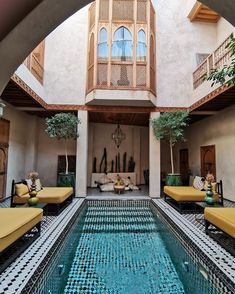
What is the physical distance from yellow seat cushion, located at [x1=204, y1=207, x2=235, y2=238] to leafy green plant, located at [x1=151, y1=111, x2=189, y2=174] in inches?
148

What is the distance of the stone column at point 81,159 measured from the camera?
7.55 metres

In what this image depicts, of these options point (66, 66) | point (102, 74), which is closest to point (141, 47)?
point (102, 74)

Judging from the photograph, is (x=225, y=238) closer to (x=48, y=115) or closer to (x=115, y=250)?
(x=115, y=250)

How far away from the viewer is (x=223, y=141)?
7258mm

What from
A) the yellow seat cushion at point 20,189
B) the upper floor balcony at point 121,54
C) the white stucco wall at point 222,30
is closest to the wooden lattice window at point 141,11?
the upper floor balcony at point 121,54

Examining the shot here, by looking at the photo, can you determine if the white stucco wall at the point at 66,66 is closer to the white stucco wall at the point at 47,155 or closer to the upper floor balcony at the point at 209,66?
the white stucco wall at the point at 47,155

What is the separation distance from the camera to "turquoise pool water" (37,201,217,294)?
2504 millimetres

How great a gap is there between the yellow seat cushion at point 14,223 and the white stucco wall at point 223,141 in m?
6.02

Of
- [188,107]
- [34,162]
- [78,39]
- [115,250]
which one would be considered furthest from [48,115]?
[115,250]

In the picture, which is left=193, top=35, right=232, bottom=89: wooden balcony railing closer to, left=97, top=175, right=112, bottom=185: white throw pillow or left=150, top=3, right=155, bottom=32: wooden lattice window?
left=150, top=3, right=155, bottom=32: wooden lattice window

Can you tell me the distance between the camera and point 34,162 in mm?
8906

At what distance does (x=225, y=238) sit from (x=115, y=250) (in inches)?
74.9

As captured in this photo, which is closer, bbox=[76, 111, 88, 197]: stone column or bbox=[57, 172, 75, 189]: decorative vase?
bbox=[57, 172, 75, 189]: decorative vase

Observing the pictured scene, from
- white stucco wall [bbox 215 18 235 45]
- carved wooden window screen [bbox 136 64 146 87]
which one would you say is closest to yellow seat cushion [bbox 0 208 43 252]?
carved wooden window screen [bbox 136 64 146 87]
